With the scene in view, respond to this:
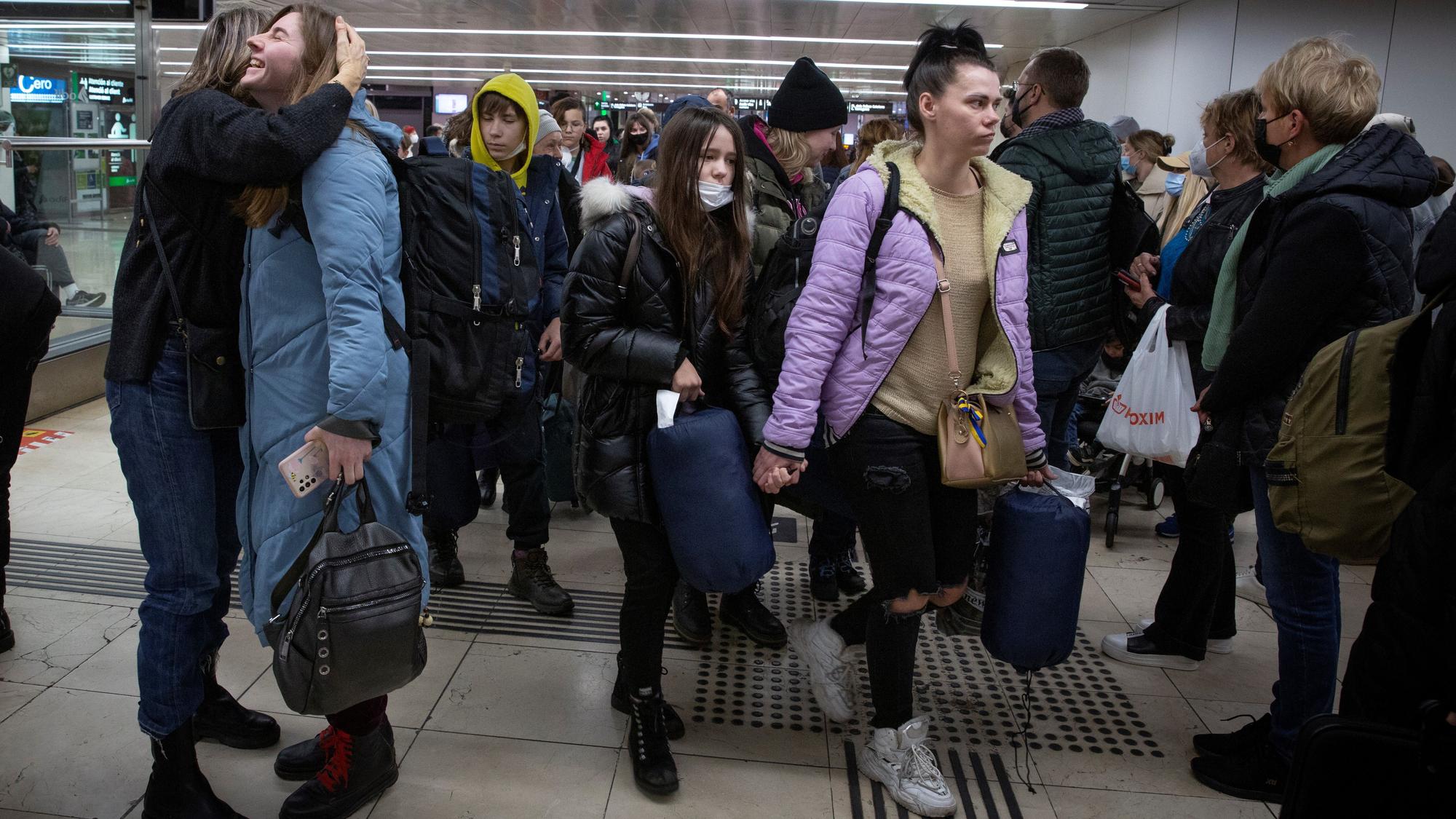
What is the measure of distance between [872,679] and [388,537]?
1.28 metres

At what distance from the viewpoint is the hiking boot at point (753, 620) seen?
3484 mm

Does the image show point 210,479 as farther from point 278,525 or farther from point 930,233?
point 930,233

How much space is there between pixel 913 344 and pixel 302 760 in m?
1.84

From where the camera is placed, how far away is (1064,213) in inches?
125

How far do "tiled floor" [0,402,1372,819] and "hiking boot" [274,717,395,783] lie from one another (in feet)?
0.16

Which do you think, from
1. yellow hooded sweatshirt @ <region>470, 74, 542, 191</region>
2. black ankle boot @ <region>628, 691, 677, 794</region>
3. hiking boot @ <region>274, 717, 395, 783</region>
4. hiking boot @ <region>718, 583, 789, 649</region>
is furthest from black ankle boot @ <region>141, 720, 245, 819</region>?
yellow hooded sweatshirt @ <region>470, 74, 542, 191</region>

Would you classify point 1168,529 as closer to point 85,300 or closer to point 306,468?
point 306,468

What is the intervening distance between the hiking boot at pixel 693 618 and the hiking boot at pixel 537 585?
0.42 meters

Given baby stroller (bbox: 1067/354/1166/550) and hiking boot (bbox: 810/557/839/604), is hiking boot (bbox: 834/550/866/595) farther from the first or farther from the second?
baby stroller (bbox: 1067/354/1166/550)

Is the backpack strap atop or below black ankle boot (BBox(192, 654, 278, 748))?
atop

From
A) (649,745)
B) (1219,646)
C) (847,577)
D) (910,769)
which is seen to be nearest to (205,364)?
(649,745)

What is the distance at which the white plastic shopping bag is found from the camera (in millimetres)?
3441

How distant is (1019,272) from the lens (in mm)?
2467

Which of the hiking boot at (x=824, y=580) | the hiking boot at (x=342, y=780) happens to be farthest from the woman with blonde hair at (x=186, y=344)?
the hiking boot at (x=824, y=580)
